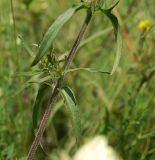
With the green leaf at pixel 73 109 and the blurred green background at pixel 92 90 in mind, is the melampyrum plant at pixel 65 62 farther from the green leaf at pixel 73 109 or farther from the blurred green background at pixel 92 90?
the blurred green background at pixel 92 90

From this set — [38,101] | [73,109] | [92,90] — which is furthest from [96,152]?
[92,90]

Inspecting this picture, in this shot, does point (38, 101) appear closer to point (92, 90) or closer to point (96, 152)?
point (96, 152)

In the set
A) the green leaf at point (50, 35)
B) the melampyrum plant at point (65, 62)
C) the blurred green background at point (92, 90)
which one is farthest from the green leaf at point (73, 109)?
the blurred green background at point (92, 90)

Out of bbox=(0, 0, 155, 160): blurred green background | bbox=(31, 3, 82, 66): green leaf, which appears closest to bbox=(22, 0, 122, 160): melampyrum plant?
bbox=(31, 3, 82, 66): green leaf

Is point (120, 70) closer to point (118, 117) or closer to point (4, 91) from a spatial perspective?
point (118, 117)

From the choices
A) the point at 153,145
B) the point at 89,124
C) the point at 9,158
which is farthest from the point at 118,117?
the point at 9,158

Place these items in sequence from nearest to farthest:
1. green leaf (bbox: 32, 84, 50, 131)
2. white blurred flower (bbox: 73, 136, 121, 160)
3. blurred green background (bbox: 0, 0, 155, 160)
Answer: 1. white blurred flower (bbox: 73, 136, 121, 160)
2. green leaf (bbox: 32, 84, 50, 131)
3. blurred green background (bbox: 0, 0, 155, 160)

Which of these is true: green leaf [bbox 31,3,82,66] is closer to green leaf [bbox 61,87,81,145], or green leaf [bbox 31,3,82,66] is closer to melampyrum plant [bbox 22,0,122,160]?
melampyrum plant [bbox 22,0,122,160]
